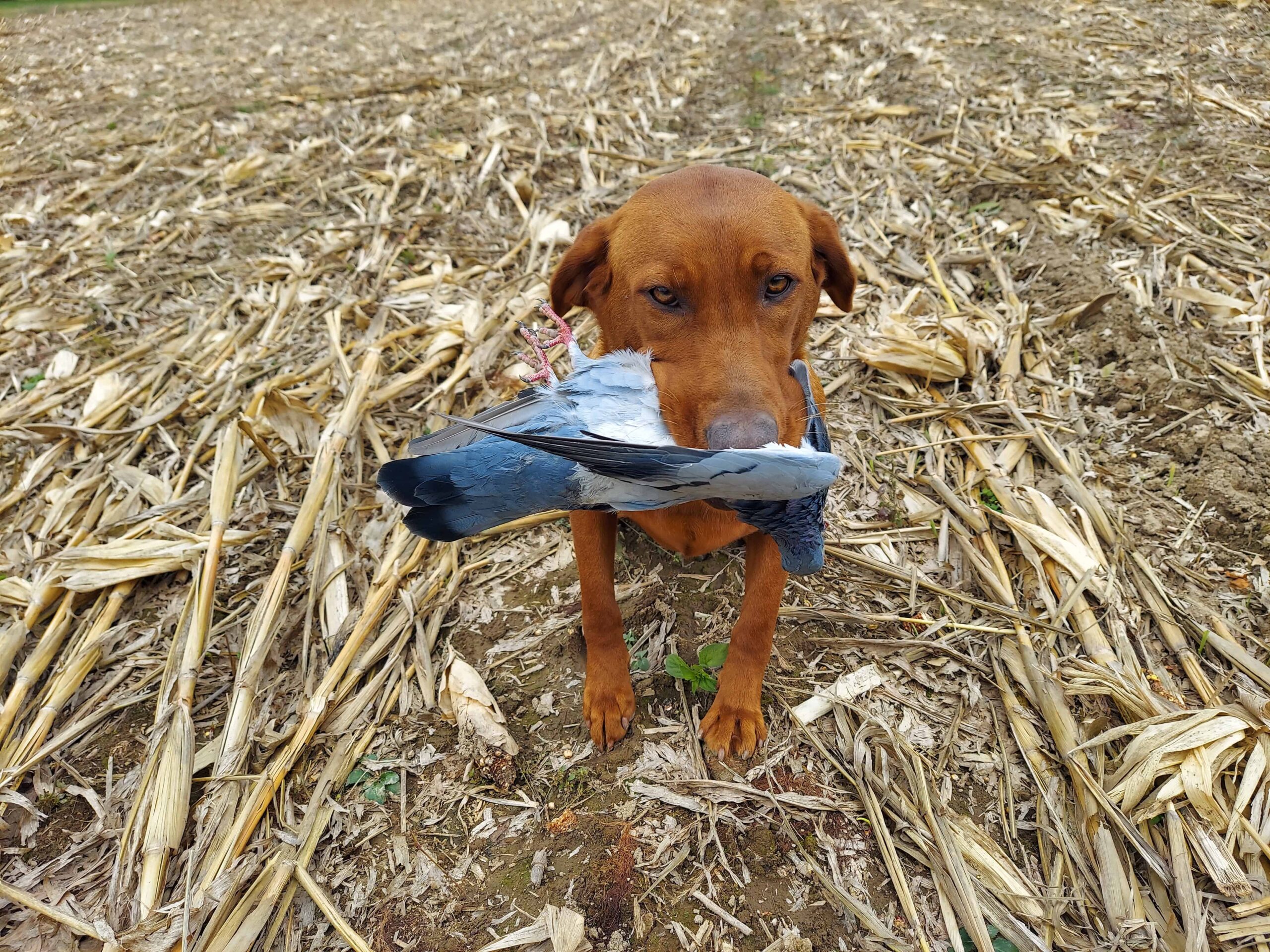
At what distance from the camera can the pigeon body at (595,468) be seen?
1.54 meters

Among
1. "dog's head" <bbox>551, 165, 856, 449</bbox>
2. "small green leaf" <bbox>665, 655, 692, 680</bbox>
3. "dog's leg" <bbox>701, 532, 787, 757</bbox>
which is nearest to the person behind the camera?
"dog's head" <bbox>551, 165, 856, 449</bbox>

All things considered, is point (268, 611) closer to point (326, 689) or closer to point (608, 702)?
point (326, 689)

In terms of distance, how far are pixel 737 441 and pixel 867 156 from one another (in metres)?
4.65

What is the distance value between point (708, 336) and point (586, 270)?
73 cm

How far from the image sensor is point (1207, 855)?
192cm

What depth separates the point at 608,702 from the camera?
7.93ft

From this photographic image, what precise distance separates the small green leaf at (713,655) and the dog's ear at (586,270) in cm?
133

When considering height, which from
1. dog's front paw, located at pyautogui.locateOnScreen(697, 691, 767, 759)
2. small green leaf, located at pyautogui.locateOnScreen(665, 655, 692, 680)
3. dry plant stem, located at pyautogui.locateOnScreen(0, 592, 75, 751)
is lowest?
dog's front paw, located at pyautogui.locateOnScreen(697, 691, 767, 759)

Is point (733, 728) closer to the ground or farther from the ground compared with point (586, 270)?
closer to the ground

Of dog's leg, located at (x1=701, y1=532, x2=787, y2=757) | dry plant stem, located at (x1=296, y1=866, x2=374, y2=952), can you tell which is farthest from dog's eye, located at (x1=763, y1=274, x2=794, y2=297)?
dry plant stem, located at (x1=296, y1=866, x2=374, y2=952)

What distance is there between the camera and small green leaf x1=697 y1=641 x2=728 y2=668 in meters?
2.52

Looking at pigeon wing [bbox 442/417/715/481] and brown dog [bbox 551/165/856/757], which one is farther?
brown dog [bbox 551/165/856/757]

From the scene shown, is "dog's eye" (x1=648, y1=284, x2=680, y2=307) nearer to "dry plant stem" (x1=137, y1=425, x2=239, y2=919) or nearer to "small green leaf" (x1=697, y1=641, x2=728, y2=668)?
"small green leaf" (x1=697, y1=641, x2=728, y2=668)

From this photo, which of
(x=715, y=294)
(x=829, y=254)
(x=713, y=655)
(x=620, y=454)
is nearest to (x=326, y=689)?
(x=713, y=655)
